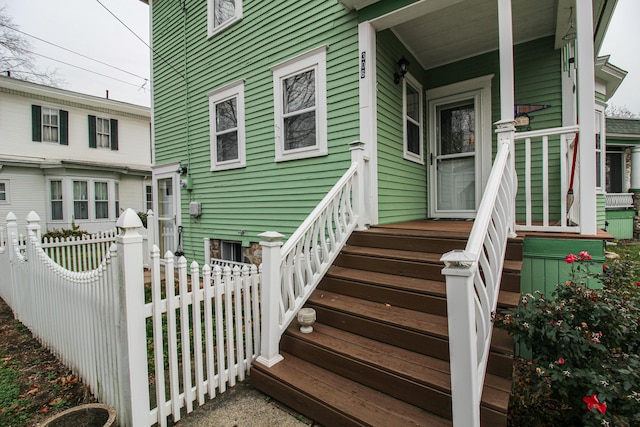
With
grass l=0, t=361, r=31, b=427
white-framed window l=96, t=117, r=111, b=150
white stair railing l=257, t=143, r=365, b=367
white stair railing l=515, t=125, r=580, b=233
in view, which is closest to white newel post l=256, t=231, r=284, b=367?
white stair railing l=257, t=143, r=365, b=367

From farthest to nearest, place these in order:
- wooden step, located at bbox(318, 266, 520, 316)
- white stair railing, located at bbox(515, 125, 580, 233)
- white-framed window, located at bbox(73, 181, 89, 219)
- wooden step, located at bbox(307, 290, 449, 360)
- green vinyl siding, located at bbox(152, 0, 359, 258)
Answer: white-framed window, located at bbox(73, 181, 89, 219), green vinyl siding, located at bbox(152, 0, 359, 258), white stair railing, located at bbox(515, 125, 580, 233), wooden step, located at bbox(318, 266, 520, 316), wooden step, located at bbox(307, 290, 449, 360)

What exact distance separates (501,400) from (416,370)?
51cm

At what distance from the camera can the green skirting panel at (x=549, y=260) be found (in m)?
2.72

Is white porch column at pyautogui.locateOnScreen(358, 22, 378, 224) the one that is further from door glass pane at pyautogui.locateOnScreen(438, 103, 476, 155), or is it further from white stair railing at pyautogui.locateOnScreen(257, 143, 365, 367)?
door glass pane at pyautogui.locateOnScreen(438, 103, 476, 155)

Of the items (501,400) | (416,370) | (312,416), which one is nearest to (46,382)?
(312,416)

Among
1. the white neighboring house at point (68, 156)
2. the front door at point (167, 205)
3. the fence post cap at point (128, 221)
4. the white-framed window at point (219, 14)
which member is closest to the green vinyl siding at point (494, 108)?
the fence post cap at point (128, 221)

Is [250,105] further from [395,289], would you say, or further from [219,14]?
[395,289]

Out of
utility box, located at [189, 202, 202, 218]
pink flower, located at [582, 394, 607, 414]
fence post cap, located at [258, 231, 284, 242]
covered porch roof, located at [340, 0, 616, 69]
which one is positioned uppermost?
covered porch roof, located at [340, 0, 616, 69]

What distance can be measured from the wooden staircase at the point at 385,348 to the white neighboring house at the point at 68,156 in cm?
1235

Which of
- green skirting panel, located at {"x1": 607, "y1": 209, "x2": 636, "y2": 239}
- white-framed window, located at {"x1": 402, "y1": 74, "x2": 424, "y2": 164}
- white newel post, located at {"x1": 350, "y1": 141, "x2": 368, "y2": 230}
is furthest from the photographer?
green skirting panel, located at {"x1": 607, "y1": 209, "x2": 636, "y2": 239}

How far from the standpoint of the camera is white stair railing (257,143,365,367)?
261cm

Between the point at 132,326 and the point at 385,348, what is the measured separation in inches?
73.5

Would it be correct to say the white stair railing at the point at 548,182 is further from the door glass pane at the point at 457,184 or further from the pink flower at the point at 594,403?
the pink flower at the point at 594,403

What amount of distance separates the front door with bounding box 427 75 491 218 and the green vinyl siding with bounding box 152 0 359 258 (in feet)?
6.37
